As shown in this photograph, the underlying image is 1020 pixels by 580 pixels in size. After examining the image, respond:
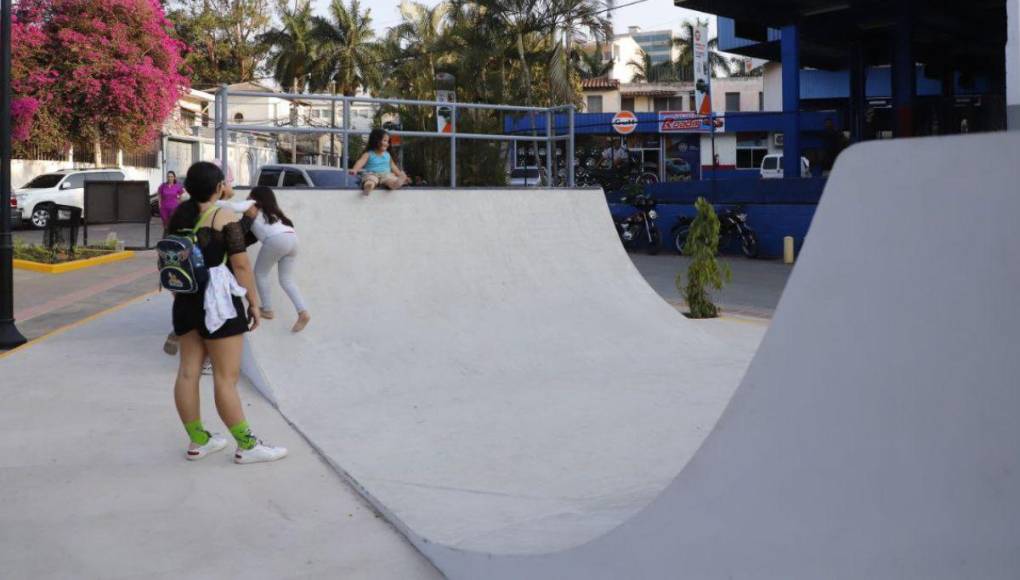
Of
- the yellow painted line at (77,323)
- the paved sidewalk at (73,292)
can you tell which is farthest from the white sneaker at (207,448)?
the paved sidewalk at (73,292)

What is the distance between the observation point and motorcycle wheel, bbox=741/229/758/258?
753 inches

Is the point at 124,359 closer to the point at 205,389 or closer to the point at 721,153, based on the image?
the point at 205,389

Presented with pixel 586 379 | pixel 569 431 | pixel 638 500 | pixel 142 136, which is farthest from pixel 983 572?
pixel 142 136

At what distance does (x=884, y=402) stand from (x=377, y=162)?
23.4ft

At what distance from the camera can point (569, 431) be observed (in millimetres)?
6145

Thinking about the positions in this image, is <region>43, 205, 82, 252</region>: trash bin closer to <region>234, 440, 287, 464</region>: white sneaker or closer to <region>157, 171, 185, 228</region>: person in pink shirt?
<region>157, 171, 185, 228</region>: person in pink shirt

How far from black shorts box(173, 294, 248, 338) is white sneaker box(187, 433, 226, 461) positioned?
691 mm

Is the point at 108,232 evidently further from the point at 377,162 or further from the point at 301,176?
the point at 377,162

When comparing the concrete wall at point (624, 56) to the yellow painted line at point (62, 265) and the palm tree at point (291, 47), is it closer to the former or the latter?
the palm tree at point (291, 47)

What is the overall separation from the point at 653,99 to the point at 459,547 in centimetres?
5704

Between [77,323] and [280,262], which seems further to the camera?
[77,323]

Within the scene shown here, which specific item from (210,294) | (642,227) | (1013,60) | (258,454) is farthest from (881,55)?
(210,294)

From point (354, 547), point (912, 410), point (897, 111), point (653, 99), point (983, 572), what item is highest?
point (653, 99)

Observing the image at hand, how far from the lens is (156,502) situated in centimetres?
468
